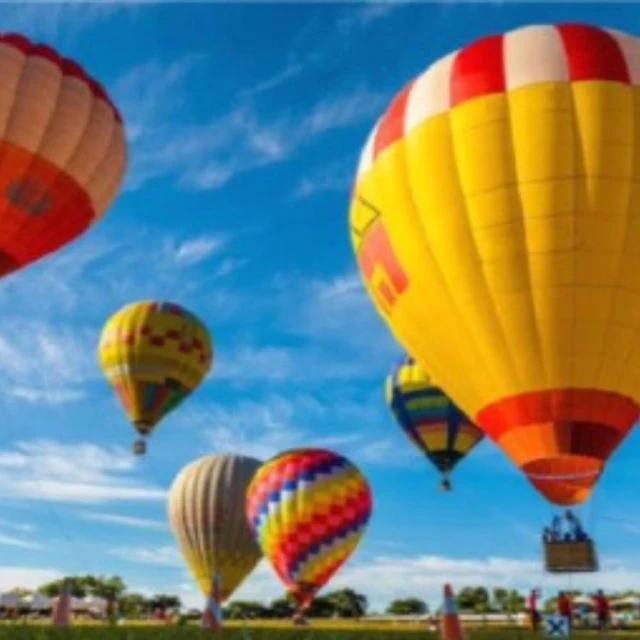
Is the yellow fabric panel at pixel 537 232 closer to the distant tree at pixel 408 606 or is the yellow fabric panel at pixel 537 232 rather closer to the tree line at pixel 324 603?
the tree line at pixel 324 603

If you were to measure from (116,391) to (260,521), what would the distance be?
318 inches

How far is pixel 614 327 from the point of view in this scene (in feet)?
57.1

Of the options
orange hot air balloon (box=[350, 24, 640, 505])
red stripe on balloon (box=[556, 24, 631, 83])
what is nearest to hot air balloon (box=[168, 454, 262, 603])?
orange hot air balloon (box=[350, 24, 640, 505])

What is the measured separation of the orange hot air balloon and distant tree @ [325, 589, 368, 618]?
85.2 meters

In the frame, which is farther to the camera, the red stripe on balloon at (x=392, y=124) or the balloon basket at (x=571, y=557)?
the red stripe on balloon at (x=392, y=124)

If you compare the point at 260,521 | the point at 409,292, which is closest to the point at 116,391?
the point at 260,521

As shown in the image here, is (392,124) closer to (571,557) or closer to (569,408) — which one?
(569,408)

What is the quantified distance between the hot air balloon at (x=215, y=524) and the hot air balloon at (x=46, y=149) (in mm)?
22834

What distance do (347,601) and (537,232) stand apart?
96285 millimetres

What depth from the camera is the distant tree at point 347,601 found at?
10156cm

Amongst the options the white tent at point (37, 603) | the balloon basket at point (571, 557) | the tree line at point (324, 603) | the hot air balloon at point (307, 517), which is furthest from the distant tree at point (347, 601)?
the balloon basket at point (571, 557)

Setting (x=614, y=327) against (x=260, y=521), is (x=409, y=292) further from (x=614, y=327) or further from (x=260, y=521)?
(x=260, y=521)

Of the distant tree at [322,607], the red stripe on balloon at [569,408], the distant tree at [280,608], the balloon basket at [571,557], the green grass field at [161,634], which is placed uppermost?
the distant tree at [322,607]

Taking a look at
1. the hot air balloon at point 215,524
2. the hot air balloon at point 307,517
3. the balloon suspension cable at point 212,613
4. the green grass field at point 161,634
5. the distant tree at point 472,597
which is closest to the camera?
the green grass field at point 161,634
